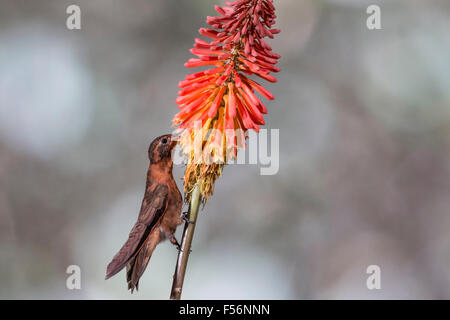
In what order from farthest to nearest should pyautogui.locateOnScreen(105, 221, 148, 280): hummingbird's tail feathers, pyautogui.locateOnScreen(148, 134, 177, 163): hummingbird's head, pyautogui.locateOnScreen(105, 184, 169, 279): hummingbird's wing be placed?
pyautogui.locateOnScreen(148, 134, 177, 163): hummingbird's head
pyautogui.locateOnScreen(105, 184, 169, 279): hummingbird's wing
pyautogui.locateOnScreen(105, 221, 148, 280): hummingbird's tail feathers

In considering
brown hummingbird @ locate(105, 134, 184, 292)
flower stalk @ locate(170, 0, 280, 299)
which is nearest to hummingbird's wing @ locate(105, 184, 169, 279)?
brown hummingbird @ locate(105, 134, 184, 292)

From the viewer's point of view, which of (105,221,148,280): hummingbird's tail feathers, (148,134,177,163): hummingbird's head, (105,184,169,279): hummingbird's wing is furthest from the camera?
(148,134,177,163): hummingbird's head

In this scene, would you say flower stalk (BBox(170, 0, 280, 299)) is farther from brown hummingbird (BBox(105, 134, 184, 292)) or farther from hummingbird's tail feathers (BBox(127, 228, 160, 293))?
hummingbird's tail feathers (BBox(127, 228, 160, 293))

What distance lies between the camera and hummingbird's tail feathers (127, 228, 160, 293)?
1.63 meters

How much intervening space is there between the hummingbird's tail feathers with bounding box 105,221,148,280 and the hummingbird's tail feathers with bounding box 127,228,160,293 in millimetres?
32

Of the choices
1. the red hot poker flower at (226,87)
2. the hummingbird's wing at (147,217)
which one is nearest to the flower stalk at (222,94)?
the red hot poker flower at (226,87)

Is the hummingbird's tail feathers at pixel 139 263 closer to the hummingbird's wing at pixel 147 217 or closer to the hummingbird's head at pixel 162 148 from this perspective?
the hummingbird's wing at pixel 147 217

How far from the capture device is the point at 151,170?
1.73 meters

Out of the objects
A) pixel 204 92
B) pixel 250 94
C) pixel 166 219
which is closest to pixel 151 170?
pixel 166 219

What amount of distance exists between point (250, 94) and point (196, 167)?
0.97 ft

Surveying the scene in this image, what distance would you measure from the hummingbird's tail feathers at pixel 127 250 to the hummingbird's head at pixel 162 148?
0.24 meters

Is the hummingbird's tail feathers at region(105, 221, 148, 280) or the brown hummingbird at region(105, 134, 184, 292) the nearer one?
the hummingbird's tail feathers at region(105, 221, 148, 280)

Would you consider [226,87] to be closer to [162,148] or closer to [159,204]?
[162,148]

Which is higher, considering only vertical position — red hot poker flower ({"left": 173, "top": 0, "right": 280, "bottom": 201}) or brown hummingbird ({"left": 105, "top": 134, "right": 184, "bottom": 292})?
red hot poker flower ({"left": 173, "top": 0, "right": 280, "bottom": 201})
